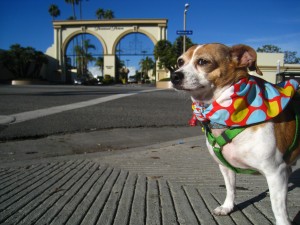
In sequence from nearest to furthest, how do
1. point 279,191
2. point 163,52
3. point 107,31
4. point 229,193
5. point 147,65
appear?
point 279,191, point 229,193, point 163,52, point 107,31, point 147,65

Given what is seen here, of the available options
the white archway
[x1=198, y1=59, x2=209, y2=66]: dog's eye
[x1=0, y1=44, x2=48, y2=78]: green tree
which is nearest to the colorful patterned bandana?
[x1=198, y1=59, x2=209, y2=66]: dog's eye

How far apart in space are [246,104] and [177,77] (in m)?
0.56

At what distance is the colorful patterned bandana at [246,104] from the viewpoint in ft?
7.57

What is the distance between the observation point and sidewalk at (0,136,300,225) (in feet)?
8.55

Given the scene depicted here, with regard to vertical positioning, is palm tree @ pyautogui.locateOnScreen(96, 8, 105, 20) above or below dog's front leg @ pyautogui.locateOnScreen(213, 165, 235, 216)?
above

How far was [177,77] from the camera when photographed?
2594mm

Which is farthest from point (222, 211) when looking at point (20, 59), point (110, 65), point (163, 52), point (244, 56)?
point (110, 65)

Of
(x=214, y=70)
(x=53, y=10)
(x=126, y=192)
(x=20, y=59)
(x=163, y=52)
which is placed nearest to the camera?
(x=214, y=70)

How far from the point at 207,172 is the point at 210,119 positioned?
1646mm

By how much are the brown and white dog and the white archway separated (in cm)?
6010

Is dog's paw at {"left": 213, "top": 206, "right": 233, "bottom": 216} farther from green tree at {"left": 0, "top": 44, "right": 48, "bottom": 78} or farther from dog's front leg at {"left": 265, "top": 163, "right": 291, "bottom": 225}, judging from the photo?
green tree at {"left": 0, "top": 44, "right": 48, "bottom": 78}

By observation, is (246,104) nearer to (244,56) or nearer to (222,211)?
(244,56)

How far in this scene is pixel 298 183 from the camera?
11.8 feet

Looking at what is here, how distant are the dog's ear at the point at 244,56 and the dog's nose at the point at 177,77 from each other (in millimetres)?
430
